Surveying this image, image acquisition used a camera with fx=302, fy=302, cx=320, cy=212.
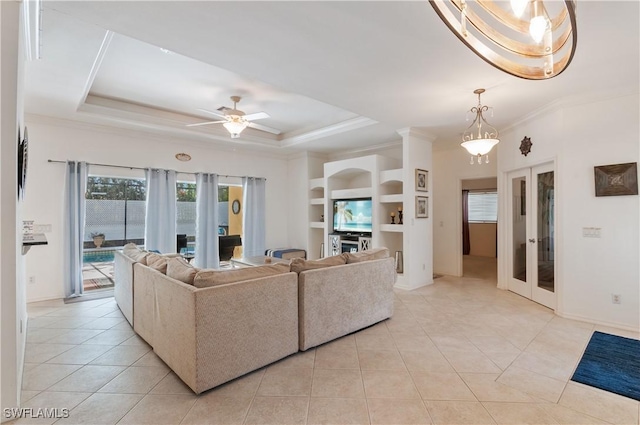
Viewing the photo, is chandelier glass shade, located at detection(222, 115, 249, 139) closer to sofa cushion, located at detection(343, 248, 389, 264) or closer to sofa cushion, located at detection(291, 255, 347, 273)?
sofa cushion, located at detection(291, 255, 347, 273)

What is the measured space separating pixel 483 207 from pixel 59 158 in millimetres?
10022

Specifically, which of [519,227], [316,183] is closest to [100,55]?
[316,183]

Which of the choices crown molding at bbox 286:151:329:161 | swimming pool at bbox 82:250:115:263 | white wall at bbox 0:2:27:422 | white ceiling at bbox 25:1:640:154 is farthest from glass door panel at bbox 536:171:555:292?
swimming pool at bbox 82:250:115:263

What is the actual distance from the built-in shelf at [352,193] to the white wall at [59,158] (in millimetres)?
2628

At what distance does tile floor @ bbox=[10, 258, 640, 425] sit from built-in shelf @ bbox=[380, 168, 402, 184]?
8.21 ft

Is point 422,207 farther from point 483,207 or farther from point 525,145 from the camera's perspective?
point 483,207

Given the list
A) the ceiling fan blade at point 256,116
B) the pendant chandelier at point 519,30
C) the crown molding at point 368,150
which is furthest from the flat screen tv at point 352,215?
the pendant chandelier at point 519,30

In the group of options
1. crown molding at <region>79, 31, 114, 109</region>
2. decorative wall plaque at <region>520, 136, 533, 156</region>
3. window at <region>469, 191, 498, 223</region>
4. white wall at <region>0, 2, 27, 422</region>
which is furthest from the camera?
window at <region>469, 191, 498, 223</region>

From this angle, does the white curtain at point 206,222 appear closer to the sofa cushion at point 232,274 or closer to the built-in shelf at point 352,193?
the built-in shelf at point 352,193

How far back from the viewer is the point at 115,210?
5355 millimetres

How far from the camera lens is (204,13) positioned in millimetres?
2123

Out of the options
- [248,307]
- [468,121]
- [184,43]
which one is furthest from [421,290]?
[184,43]

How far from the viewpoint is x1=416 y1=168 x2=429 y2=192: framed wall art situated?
5156 mm

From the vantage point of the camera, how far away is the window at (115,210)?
515cm
